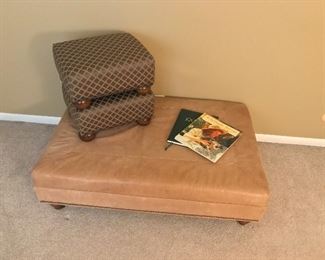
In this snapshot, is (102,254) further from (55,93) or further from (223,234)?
(55,93)

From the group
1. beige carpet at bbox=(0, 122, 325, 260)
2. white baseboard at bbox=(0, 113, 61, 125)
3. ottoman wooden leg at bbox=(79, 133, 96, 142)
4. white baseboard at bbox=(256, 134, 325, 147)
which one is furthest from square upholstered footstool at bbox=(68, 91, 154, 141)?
white baseboard at bbox=(256, 134, 325, 147)

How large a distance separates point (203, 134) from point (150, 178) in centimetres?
36

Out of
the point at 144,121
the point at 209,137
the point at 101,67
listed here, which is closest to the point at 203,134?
the point at 209,137

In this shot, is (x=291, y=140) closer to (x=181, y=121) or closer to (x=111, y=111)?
(x=181, y=121)

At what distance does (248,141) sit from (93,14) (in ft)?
3.12

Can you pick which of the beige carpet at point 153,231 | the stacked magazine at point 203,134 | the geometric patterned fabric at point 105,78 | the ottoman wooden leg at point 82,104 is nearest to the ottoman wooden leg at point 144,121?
the geometric patterned fabric at point 105,78

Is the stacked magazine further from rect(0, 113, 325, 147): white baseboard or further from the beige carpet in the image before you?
rect(0, 113, 325, 147): white baseboard

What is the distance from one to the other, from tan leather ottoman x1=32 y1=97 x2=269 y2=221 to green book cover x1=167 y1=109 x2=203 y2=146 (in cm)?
4

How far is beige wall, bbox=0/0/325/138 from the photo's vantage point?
158cm

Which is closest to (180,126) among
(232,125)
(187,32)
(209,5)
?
(232,125)

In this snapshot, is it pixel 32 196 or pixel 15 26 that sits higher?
pixel 15 26

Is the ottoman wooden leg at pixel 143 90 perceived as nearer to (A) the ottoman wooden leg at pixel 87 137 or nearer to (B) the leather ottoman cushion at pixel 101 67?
(B) the leather ottoman cushion at pixel 101 67

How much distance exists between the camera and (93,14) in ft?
5.34

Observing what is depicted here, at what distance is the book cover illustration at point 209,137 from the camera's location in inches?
59.6
